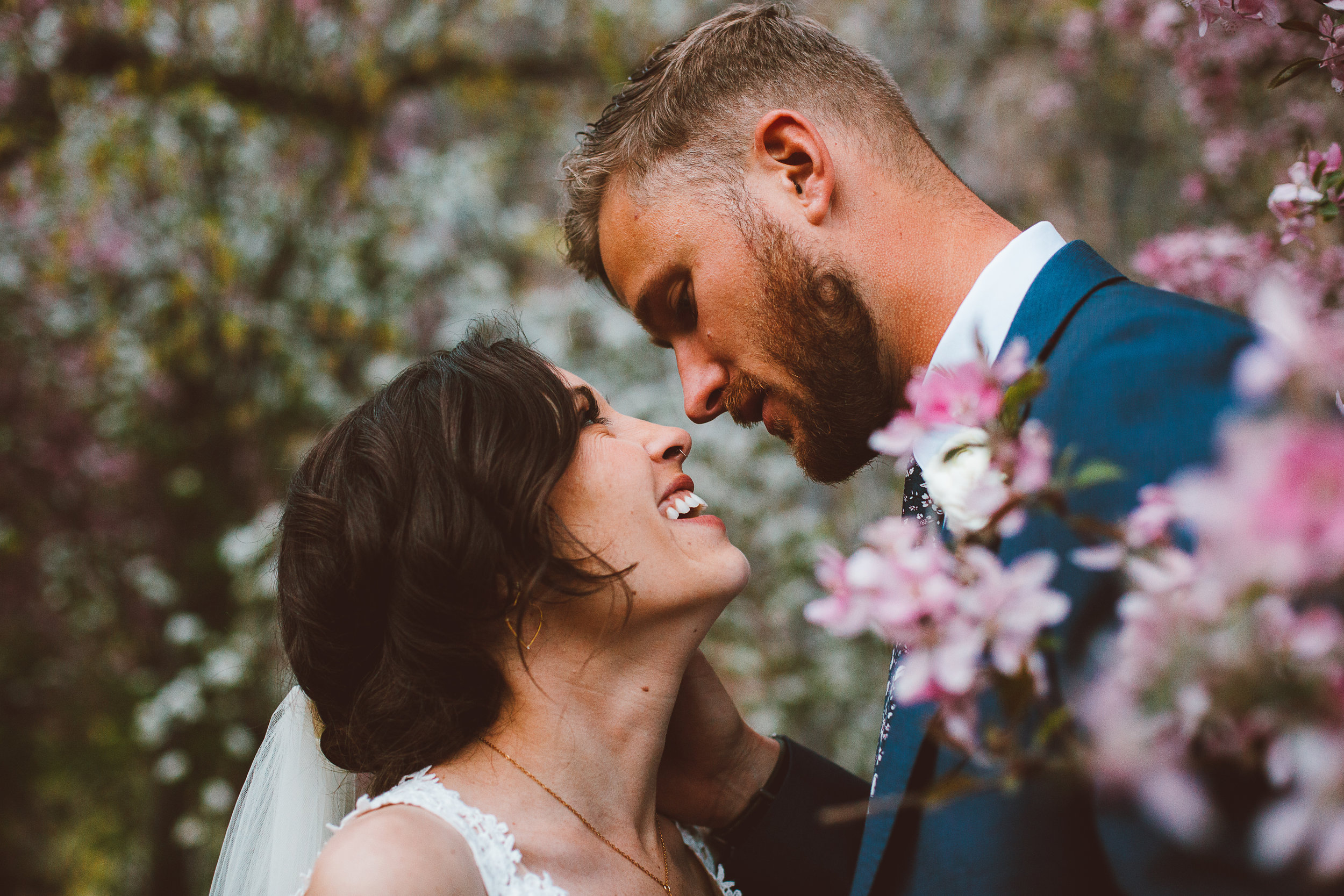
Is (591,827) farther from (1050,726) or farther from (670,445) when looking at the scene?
(1050,726)

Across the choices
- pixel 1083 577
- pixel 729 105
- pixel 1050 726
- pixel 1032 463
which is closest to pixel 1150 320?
pixel 1083 577

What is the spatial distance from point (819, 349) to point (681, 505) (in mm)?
404

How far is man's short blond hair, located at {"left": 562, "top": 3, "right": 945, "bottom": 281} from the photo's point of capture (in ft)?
6.16

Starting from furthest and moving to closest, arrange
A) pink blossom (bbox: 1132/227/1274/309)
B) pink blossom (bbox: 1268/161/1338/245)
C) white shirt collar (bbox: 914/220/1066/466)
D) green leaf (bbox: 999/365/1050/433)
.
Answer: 1. pink blossom (bbox: 1132/227/1274/309)
2. white shirt collar (bbox: 914/220/1066/466)
3. pink blossom (bbox: 1268/161/1338/245)
4. green leaf (bbox: 999/365/1050/433)

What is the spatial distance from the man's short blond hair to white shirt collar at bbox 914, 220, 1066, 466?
1.08 ft

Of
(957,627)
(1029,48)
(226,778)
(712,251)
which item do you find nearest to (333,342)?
(226,778)

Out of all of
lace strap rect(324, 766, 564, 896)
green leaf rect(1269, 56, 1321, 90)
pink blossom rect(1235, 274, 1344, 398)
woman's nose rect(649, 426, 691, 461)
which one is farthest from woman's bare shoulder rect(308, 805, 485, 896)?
green leaf rect(1269, 56, 1321, 90)

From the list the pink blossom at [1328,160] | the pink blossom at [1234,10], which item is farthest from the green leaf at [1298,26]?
the pink blossom at [1328,160]

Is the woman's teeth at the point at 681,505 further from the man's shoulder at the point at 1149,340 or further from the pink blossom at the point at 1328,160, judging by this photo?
the pink blossom at the point at 1328,160

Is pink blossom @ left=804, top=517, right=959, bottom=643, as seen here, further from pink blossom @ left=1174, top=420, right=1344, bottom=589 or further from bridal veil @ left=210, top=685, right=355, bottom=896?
bridal veil @ left=210, top=685, right=355, bottom=896

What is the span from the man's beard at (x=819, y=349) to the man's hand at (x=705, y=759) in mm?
549

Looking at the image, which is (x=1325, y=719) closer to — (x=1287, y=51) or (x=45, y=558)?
(x=1287, y=51)

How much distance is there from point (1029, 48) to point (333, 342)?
3.66m

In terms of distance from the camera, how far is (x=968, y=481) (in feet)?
2.55
